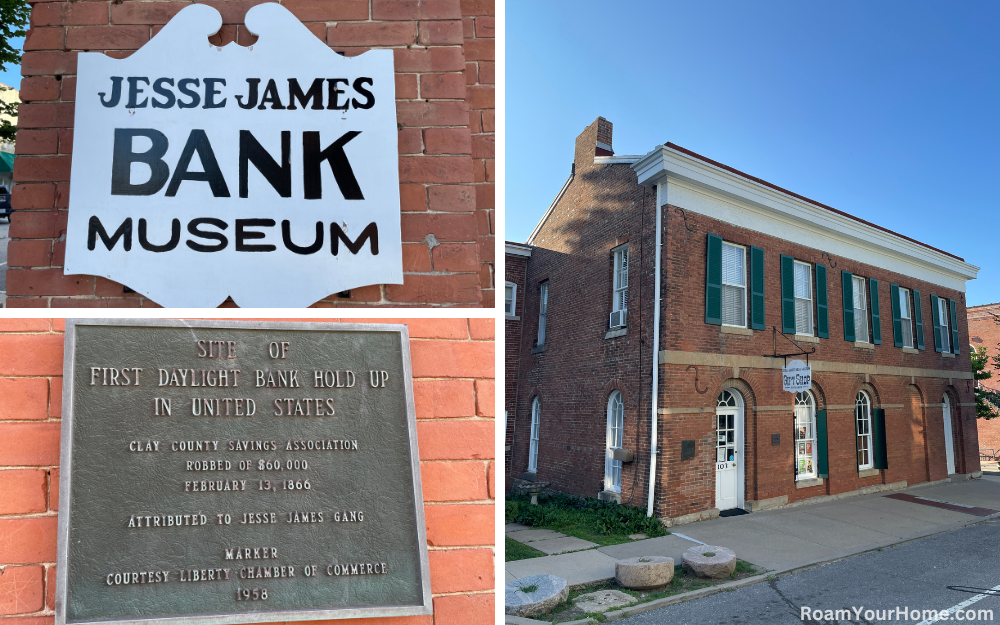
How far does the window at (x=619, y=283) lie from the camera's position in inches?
592

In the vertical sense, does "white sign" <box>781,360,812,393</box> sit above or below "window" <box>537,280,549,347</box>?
below

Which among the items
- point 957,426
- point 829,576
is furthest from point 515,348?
point 957,426

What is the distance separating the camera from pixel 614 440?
48.1 feet

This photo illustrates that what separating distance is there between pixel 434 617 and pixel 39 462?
1.86 m

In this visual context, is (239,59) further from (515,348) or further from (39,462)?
(515,348)

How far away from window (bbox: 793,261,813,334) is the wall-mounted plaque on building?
15.1m

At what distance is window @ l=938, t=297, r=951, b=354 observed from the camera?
21250 mm

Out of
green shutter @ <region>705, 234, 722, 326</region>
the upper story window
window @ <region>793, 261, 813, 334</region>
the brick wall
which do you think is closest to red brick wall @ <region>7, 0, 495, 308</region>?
the brick wall

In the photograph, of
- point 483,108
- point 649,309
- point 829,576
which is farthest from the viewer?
point 649,309

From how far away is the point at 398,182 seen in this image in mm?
3111

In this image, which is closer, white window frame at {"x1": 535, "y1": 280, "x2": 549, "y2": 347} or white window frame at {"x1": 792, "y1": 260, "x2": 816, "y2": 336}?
white window frame at {"x1": 792, "y1": 260, "x2": 816, "y2": 336}

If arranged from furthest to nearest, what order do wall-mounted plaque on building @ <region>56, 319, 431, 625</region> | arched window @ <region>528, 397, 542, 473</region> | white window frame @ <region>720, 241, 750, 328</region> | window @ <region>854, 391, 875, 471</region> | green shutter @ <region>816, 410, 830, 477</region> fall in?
arched window @ <region>528, 397, 542, 473</region> < window @ <region>854, 391, 875, 471</region> < green shutter @ <region>816, 410, 830, 477</region> < white window frame @ <region>720, 241, 750, 328</region> < wall-mounted plaque on building @ <region>56, 319, 431, 625</region>

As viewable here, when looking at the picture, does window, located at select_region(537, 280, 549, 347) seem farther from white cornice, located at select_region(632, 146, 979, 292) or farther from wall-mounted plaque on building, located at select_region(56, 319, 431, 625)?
wall-mounted plaque on building, located at select_region(56, 319, 431, 625)

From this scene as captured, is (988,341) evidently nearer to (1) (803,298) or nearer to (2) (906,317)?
(2) (906,317)
